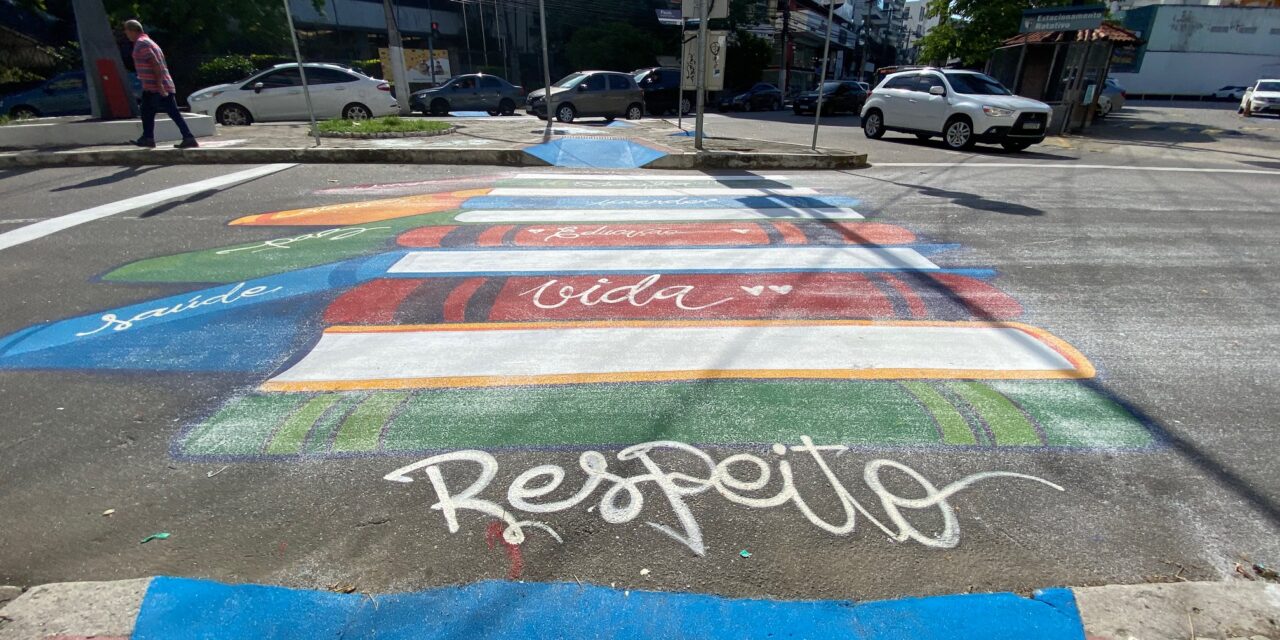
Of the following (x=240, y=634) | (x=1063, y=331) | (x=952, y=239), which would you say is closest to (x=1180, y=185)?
(x=952, y=239)

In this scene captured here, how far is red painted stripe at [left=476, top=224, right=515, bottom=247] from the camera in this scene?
5582 mm

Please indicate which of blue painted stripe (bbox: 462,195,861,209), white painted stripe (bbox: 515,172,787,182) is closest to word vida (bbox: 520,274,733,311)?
blue painted stripe (bbox: 462,195,861,209)

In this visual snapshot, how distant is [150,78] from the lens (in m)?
8.63

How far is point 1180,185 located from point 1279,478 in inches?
368

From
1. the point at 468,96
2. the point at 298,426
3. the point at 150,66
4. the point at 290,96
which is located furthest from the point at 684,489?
the point at 468,96

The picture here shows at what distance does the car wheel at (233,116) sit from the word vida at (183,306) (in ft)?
41.9

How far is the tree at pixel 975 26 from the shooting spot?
19953 millimetres

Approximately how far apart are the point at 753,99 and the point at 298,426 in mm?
28963

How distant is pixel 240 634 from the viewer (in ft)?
5.95

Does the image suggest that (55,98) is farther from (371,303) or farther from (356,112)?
(371,303)

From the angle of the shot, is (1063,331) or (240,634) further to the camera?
(1063,331)

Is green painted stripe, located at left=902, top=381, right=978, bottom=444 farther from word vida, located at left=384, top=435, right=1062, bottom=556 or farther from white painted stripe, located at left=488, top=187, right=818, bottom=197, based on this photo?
white painted stripe, located at left=488, top=187, right=818, bottom=197

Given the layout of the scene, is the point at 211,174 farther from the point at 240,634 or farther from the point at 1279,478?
the point at 1279,478

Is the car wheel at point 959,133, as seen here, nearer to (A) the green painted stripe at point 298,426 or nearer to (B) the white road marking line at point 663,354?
(B) the white road marking line at point 663,354
